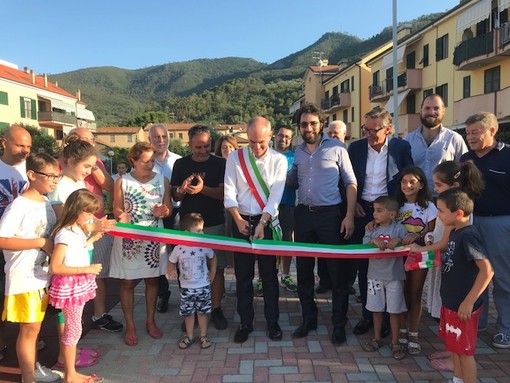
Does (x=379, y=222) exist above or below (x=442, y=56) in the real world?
below

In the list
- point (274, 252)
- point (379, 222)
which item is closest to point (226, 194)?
point (274, 252)

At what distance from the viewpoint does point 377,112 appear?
4.05m

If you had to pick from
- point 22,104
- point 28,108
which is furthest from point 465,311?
point 28,108

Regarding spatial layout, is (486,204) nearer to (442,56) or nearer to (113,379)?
(113,379)

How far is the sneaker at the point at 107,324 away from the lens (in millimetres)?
4445

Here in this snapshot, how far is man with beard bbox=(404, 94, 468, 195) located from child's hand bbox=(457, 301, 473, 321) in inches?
63.9

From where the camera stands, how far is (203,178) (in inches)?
177

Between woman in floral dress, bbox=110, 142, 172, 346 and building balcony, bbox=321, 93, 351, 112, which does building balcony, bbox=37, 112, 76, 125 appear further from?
woman in floral dress, bbox=110, 142, 172, 346

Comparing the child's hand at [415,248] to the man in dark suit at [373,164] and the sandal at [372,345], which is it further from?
the sandal at [372,345]

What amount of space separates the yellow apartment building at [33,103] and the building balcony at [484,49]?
1471 inches

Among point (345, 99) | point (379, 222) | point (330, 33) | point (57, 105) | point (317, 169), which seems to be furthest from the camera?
point (330, 33)

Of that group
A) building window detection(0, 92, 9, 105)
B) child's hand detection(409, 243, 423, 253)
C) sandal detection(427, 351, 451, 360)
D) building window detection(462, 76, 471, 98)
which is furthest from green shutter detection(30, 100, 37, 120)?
sandal detection(427, 351, 451, 360)

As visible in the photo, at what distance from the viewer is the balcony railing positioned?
66.5 ft

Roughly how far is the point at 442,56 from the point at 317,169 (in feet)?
82.9
